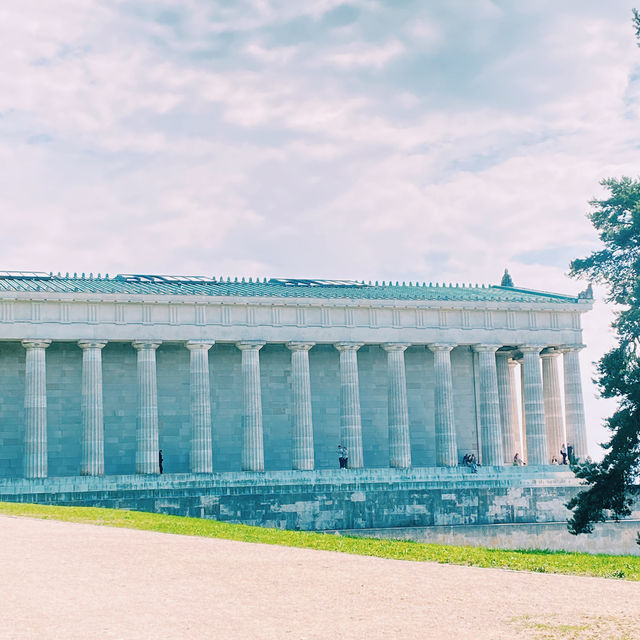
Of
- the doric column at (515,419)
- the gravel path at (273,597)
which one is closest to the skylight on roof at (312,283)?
the doric column at (515,419)

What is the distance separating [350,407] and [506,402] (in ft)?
65.7

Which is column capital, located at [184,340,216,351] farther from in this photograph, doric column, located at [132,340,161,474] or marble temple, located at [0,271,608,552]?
doric column, located at [132,340,161,474]

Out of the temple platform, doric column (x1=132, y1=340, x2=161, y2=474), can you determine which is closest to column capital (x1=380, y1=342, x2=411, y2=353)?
the temple platform

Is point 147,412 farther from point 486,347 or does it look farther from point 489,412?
point 486,347

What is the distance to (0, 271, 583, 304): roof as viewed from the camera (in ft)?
269

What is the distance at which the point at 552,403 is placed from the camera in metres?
95.7

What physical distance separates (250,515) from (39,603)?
40360 mm

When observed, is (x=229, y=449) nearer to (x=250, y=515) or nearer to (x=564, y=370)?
(x=250, y=515)

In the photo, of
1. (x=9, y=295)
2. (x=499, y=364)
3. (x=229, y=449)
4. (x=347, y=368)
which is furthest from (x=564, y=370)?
(x=9, y=295)

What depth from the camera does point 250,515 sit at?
65.4 metres

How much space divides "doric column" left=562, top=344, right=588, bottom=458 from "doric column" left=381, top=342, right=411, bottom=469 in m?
15.3

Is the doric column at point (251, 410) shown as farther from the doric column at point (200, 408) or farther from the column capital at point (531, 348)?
the column capital at point (531, 348)

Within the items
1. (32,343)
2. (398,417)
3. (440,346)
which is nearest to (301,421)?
(398,417)

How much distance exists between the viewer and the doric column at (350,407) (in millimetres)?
86125
